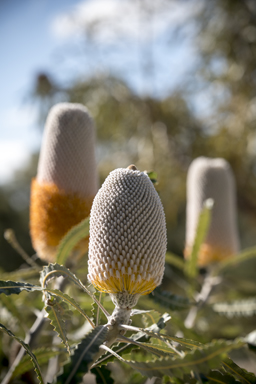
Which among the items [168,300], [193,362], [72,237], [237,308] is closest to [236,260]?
[237,308]

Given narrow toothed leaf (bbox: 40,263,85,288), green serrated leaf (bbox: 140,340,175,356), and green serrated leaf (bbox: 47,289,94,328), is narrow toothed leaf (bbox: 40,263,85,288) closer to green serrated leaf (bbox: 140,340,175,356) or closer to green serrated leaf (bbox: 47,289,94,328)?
green serrated leaf (bbox: 47,289,94,328)

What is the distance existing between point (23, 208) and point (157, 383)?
19.3ft

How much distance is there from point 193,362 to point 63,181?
0.56 m

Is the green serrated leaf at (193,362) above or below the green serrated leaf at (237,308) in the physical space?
above

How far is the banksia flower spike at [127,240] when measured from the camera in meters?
0.48

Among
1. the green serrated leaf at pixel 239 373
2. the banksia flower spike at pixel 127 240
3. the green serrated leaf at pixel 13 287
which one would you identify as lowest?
the green serrated leaf at pixel 239 373

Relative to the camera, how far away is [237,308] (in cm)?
127

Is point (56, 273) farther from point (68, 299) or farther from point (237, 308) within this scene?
point (237, 308)

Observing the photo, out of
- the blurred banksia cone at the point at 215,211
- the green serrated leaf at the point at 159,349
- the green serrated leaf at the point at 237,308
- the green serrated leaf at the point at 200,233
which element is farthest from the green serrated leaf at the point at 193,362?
the blurred banksia cone at the point at 215,211

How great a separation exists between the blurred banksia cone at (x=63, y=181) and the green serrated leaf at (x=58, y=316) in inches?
11.4

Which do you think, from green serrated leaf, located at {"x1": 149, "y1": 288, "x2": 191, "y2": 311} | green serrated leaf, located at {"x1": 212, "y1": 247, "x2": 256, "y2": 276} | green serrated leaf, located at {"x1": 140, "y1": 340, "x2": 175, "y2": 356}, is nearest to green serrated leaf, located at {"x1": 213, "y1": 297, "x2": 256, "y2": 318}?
green serrated leaf, located at {"x1": 212, "y1": 247, "x2": 256, "y2": 276}

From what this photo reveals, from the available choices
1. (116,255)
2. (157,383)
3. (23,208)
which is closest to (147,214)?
(116,255)

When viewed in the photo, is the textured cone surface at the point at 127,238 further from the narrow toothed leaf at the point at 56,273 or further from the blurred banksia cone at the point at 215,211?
the blurred banksia cone at the point at 215,211

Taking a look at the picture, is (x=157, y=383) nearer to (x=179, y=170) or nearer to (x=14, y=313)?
(x=14, y=313)
